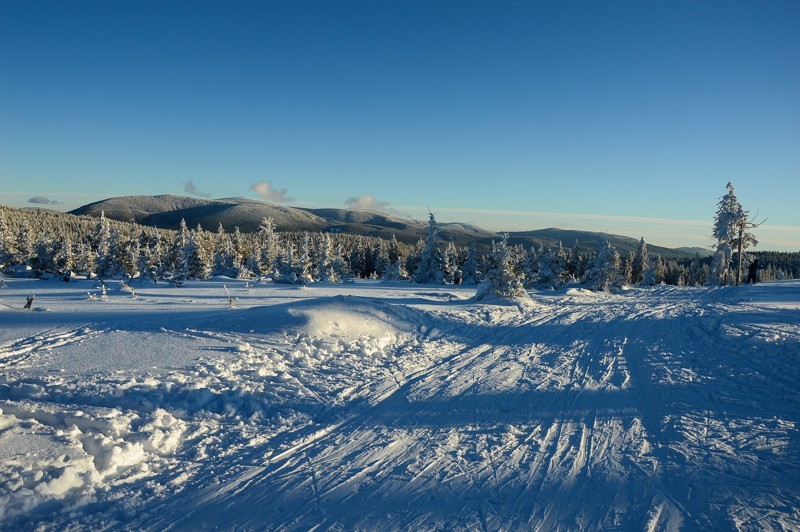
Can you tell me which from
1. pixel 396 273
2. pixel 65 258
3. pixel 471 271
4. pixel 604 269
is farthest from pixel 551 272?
pixel 65 258

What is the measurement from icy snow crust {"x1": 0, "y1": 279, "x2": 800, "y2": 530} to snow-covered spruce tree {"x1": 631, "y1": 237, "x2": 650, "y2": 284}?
207 feet

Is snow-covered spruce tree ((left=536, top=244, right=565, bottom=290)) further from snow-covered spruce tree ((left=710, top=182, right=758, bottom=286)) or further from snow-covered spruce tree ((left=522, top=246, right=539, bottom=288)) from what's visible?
snow-covered spruce tree ((left=710, top=182, right=758, bottom=286))

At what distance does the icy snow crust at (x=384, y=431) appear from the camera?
4594mm

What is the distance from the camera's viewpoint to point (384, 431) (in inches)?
258

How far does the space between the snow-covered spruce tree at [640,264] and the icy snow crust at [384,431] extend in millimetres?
62987

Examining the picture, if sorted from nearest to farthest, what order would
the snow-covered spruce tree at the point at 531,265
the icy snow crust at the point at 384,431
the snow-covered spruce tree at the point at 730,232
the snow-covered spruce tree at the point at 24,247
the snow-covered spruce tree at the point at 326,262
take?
the icy snow crust at the point at 384,431 < the snow-covered spruce tree at the point at 730,232 < the snow-covered spruce tree at the point at 531,265 < the snow-covered spruce tree at the point at 326,262 < the snow-covered spruce tree at the point at 24,247

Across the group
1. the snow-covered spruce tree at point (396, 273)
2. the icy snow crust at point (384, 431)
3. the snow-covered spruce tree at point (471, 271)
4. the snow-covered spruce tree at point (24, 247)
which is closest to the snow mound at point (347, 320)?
the icy snow crust at point (384, 431)

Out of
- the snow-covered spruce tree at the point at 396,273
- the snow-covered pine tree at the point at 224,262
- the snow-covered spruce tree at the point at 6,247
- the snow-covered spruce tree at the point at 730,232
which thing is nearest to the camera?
the snow-covered spruce tree at the point at 730,232

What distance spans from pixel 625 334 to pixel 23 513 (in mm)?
16271

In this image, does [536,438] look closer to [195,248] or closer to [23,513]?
[23,513]

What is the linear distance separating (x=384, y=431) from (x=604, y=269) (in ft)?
141

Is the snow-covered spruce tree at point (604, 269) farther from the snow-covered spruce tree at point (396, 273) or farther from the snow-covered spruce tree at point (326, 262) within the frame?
the snow-covered spruce tree at point (326, 262)

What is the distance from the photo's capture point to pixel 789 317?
1712cm

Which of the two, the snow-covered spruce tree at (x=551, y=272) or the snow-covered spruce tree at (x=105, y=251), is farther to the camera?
the snow-covered spruce tree at (x=105, y=251)
